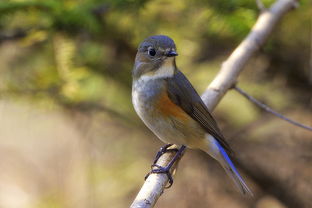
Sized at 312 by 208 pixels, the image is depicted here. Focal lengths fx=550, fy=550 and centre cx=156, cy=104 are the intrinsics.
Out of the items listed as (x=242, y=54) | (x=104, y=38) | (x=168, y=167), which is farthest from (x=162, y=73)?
(x=104, y=38)

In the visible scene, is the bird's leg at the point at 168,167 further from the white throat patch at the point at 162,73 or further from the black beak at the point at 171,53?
the black beak at the point at 171,53

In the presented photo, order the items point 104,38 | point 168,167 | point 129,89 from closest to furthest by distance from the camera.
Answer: point 168,167, point 104,38, point 129,89

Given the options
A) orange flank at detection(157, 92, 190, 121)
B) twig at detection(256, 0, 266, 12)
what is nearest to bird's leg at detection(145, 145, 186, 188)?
orange flank at detection(157, 92, 190, 121)

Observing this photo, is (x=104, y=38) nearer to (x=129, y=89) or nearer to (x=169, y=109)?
(x=129, y=89)

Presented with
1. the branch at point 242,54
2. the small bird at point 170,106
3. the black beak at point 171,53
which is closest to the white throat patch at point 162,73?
the small bird at point 170,106

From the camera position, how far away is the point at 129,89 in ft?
13.8

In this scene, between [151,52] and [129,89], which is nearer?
[151,52]

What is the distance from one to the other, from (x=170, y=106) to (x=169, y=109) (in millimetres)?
21

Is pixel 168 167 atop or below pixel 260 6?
below

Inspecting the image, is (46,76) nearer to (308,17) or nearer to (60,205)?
(60,205)

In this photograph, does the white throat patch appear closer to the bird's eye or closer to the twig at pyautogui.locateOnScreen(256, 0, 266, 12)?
the bird's eye

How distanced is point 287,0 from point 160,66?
1021 mm

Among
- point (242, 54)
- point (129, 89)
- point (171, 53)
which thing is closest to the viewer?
point (171, 53)

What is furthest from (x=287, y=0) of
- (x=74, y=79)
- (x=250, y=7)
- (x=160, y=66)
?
→ (x=74, y=79)
